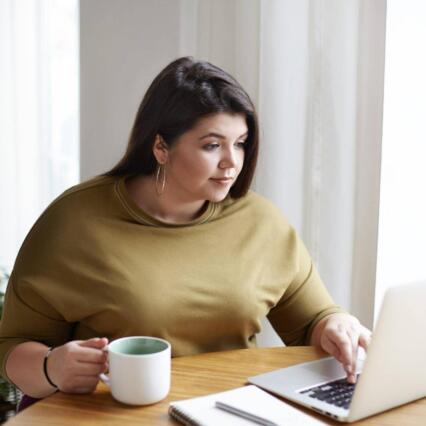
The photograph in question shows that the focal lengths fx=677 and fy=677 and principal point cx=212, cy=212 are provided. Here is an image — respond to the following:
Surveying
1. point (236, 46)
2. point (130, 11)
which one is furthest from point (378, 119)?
point (130, 11)

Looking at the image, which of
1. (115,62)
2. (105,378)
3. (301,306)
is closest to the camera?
(105,378)

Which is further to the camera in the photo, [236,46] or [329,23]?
[236,46]

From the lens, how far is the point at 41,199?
2766 mm

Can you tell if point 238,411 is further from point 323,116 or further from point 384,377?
point 323,116

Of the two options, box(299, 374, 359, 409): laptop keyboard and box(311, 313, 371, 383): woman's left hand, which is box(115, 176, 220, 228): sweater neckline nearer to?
box(311, 313, 371, 383): woman's left hand

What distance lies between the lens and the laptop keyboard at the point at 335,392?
106cm

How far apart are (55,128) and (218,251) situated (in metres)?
1.50

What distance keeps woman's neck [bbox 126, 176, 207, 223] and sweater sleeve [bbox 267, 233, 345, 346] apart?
0.28m

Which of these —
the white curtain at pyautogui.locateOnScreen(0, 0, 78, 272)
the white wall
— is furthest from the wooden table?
the white curtain at pyautogui.locateOnScreen(0, 0, 78, 272)

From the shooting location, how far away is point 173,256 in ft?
4.70

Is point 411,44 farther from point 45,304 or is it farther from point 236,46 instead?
point 45,304

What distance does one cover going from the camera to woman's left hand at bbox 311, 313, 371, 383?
1.22 m

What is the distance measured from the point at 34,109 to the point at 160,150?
138cm

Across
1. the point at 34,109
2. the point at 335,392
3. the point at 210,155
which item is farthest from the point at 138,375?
the point at 34,109
